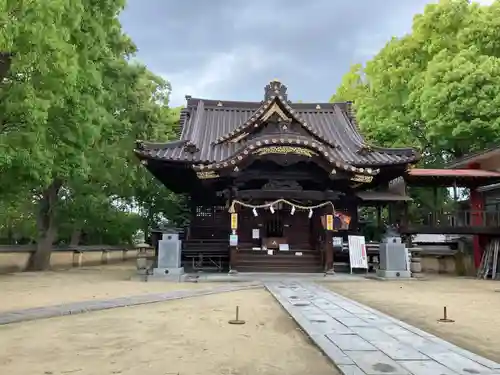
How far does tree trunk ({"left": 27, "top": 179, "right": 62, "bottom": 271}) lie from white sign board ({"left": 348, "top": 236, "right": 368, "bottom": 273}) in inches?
540

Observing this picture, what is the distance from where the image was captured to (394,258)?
1748cm

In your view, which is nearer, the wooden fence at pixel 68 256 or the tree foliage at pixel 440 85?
the wooden fence at pixel 68 256

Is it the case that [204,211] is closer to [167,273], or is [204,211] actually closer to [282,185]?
Result: [282,185]

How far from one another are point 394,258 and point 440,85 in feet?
32.9

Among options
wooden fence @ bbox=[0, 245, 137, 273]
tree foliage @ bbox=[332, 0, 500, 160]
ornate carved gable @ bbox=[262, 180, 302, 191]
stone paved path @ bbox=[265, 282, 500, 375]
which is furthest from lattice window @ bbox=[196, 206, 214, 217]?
stone paved path @ bbox=[265, 282, 500, 375]

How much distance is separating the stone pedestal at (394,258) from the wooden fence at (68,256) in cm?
1609

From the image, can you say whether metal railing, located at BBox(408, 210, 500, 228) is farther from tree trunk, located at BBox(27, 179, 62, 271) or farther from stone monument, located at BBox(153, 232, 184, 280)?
tree trunk, located at BBox(27, 179, 62, 271)

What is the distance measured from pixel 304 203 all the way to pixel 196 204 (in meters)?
5.10

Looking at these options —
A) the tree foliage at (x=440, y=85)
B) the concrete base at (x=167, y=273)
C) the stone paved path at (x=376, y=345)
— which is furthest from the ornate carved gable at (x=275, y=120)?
the stone paved path at (x=376, y=345)

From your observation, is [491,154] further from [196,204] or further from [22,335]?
[22,335]

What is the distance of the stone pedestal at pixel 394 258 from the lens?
17375mm

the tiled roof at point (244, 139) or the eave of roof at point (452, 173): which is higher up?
the tiled roof at point (244, 139)

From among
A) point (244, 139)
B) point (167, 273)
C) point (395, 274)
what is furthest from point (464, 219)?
point (167, 273)

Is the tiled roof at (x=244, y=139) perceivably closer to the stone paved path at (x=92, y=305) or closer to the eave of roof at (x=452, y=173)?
the eave of roof at (x=452, y=173)
